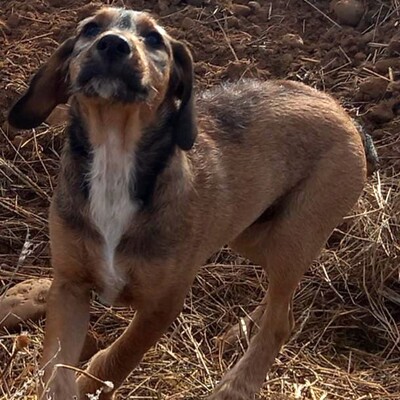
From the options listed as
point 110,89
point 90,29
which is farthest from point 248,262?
point 110,89

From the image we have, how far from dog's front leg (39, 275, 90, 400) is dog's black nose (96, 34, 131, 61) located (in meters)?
0.94

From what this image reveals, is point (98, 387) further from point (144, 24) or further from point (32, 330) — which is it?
point (144, 24)

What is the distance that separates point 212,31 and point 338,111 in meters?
2.54

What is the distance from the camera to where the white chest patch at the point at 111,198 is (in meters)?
4.89

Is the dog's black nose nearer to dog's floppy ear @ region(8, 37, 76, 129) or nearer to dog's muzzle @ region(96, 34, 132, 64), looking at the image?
dog's muzzle @ region(96, 34, 132, 64)

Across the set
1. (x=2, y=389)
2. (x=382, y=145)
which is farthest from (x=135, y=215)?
(x=382, y=145)

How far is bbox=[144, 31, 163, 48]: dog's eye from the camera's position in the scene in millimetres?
5016

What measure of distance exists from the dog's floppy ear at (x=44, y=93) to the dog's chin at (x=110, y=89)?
1.46 ft

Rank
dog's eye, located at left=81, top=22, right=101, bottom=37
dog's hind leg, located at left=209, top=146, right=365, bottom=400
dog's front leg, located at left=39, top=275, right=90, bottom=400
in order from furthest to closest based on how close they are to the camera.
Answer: dog's hind leg, located at left=209, top=146, right=365, bottom=400 < dog's eye, located at left=81, top=22, right=101, bottom=37 < dog's front leg, located at left=39, top=275, right=90, bottom=400

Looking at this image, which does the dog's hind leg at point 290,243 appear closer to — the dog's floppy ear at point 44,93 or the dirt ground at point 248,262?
the dirt ground at point 248,262

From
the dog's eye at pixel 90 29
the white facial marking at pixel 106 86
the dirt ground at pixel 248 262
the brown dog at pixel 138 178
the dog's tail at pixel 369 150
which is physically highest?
the white facial marking at pixel 106 86

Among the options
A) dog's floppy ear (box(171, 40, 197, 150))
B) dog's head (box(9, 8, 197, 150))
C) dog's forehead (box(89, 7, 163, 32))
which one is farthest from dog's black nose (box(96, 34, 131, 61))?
dog's floppy ear (box(171, 40, 197, 150))

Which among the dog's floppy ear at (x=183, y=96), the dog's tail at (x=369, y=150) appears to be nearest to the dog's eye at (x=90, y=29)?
the dog's floppy ear at (x=183, y=96)

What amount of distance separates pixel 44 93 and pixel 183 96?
59 cm
